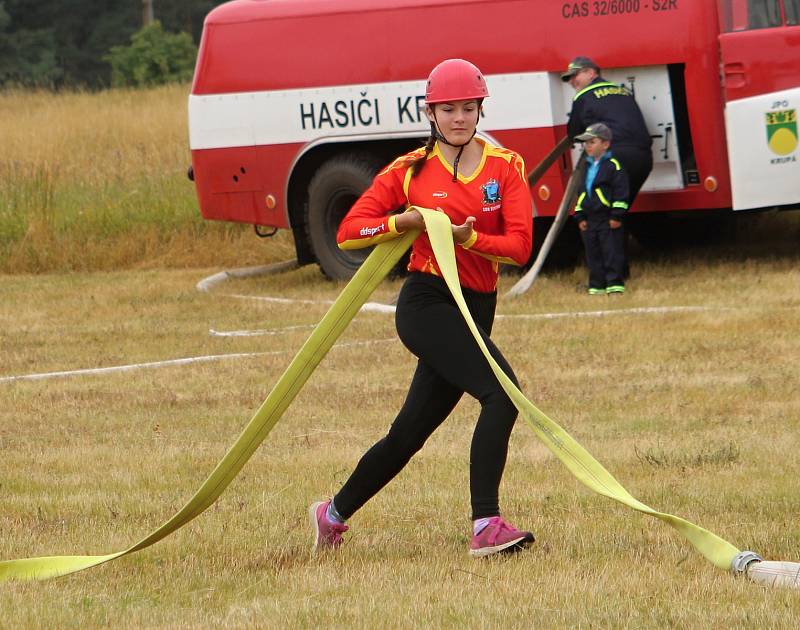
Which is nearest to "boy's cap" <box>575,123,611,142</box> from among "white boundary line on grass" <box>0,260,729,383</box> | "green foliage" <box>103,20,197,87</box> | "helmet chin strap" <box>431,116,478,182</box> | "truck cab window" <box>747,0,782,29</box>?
"truck cab window" <box>747,0,782,29</box>

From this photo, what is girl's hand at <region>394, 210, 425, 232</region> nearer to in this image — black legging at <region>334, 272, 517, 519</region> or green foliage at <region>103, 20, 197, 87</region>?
black legging at <region>334, 272, 517, 519</region>

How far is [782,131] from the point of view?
41.7 ft

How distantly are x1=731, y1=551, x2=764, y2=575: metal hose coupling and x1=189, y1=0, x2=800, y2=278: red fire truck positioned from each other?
7.89 metres

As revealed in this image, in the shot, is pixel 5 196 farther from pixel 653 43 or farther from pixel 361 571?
pixel 361 571

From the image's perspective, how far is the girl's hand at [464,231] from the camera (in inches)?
215

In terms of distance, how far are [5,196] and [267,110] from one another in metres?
5.18

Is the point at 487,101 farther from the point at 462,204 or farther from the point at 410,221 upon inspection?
the point at 410,221

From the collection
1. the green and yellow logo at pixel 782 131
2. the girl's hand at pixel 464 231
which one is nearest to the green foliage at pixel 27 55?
the green and yellow logo at pixel 782 131

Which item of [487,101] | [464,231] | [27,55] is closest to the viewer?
[464,231]

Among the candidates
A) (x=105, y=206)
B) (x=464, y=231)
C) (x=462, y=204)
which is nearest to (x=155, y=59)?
(x=105, y=206)

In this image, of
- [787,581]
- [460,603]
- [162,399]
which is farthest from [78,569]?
[162,399]

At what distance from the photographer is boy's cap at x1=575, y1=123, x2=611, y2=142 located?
41.7 feet

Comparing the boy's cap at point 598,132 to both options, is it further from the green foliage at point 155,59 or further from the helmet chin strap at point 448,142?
the green foliage at point 155,59

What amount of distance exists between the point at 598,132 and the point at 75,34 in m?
42.8
